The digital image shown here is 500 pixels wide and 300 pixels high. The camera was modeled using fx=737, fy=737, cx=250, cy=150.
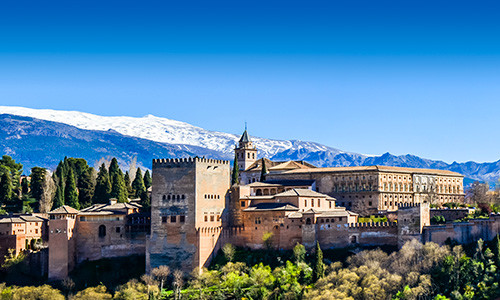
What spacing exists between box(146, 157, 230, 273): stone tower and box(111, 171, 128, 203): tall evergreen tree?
761 inches

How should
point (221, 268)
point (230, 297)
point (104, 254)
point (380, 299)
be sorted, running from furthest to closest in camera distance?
point (104, 254) < point (221, 268) < point (230, 297) < point (380, 299)

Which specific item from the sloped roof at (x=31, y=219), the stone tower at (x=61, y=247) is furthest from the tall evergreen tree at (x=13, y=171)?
the stone tower at (x=61, y=247)

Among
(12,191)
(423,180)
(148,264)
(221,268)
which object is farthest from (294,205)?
(12,191)

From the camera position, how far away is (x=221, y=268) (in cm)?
7969

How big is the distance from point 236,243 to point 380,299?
849 inches

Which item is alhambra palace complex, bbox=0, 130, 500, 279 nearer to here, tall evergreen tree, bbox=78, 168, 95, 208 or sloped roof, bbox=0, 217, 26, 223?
sloped roof, bbox=0, 217, 26, 223

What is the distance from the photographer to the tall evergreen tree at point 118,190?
10214cm

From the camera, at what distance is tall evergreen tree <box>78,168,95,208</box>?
106250 millimetres

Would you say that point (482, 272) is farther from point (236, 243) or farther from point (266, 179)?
point (266, 179)

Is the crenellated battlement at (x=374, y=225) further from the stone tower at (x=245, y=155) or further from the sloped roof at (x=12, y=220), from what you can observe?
the stone tower at (x=245, y=155)

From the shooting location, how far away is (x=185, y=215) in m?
82.0

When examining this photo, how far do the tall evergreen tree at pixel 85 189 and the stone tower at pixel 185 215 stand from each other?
25.3 metres

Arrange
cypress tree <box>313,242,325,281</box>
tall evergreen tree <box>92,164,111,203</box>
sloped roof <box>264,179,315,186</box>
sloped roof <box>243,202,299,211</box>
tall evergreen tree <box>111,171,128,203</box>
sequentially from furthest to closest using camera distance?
Answer: tall evergreen tree <box>92,164,111,203</box>, tall evergreen tree <box>111,171,128,203</box>, sloped roof <box>264,179,315,186</box>, sloped roof <box>243,202,299,211</box>, cypress tree <box>313,242,325,281</box>

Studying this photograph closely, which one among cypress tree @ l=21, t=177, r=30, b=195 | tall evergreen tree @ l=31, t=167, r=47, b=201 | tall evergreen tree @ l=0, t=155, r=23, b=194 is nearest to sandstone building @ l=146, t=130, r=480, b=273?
tall evergreen tree @ l=31, t=167, r=47, b=201
